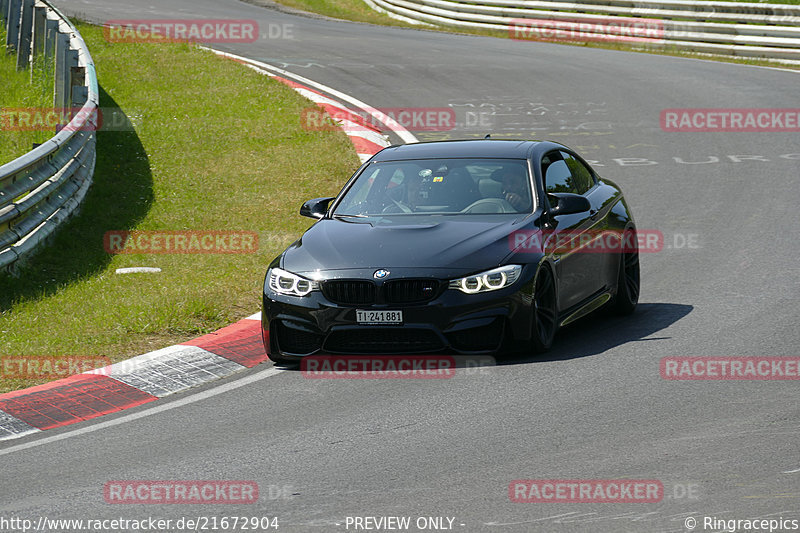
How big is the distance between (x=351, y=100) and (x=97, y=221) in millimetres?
8334

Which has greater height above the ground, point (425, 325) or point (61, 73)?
point (61, 73)

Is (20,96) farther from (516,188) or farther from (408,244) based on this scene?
(408,244)

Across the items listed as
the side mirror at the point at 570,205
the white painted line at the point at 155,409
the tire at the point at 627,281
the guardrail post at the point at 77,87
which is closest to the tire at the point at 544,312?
the side mirror at the point at 570,205

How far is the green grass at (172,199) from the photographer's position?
10000mm

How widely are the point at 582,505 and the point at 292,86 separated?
54.2ft

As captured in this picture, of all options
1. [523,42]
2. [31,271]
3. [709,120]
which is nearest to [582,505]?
[31,271]

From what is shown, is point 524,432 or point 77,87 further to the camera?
point 77,87

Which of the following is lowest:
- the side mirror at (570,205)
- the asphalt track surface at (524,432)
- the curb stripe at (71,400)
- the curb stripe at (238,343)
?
the curb stripe at (238,343)

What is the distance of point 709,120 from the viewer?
65.4 ft

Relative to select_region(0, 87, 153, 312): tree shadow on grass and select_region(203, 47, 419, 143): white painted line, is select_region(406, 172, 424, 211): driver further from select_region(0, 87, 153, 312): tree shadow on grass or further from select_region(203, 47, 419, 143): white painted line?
select_region(203, 47, 419, 143): white painted line

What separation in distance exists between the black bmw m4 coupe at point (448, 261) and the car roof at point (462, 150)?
0.02m

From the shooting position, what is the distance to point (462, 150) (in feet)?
33.0

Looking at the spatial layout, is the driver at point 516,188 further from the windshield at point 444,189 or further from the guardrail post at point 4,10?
the guardrail post at point 4,10

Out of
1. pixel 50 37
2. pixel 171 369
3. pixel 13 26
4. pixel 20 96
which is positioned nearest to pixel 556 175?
pixel 171 369
